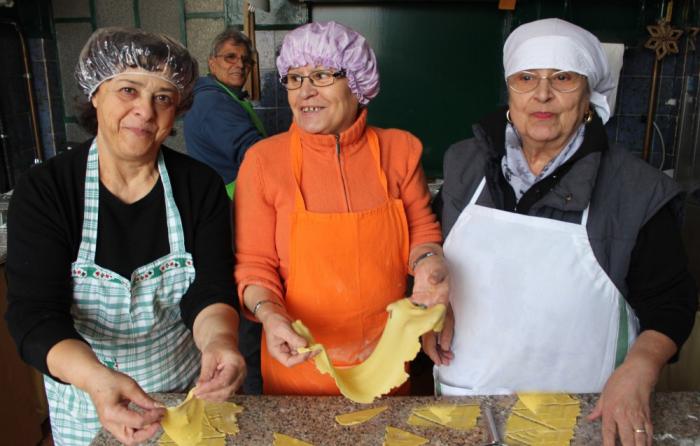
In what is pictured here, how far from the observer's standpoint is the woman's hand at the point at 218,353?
1203 mm

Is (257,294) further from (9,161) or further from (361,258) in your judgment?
(9,161)

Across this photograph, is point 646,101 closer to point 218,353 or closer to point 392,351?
point 392,351

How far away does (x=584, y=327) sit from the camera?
4.83ft

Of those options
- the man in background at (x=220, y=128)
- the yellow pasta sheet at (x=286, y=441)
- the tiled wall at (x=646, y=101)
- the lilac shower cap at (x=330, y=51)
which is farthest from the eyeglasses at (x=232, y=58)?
the tiled wall at (x=646, y=101)

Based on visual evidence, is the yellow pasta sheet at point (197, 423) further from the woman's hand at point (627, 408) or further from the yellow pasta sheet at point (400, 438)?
the woman's hand at point (627, 408)

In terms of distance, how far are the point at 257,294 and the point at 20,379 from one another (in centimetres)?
177

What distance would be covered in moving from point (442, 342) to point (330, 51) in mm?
896

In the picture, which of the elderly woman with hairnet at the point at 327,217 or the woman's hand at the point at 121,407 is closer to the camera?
the woman's hand at the point at 121,407

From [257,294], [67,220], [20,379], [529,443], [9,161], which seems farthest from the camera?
[9,161]

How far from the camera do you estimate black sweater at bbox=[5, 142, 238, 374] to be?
129cm

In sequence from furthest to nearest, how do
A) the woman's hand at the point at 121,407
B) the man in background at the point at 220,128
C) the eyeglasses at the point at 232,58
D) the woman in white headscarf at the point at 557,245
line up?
1. the eyeglasses at the point at 232,58
2. the man in background at the point at 220,128
3. the woman in white headscarf at the point at 557,245
4. the woman's hand at the point at 121,407

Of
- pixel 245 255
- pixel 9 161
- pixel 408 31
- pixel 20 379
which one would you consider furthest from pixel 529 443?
pixel 9 161

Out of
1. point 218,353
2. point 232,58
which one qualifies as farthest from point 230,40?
point 218,353

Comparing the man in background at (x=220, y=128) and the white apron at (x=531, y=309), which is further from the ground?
the man in background at (x=220, y=128)
